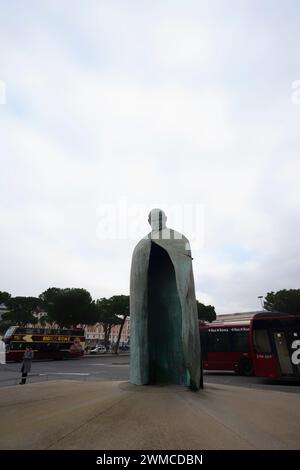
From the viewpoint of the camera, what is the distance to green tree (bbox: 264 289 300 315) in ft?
146

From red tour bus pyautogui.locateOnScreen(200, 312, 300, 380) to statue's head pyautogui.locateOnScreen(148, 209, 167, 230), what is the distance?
8.71 m

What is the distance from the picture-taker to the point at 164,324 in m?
8.52

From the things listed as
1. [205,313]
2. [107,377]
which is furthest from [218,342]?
[205,313]

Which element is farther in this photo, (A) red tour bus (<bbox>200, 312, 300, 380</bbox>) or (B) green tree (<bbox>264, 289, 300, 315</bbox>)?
(B) green tree (<bbox>264, 289, 300, 315</bbox>)

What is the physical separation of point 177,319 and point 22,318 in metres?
62.4

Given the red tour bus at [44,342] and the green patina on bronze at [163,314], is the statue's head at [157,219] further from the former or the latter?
the red tour bus at [44,342]

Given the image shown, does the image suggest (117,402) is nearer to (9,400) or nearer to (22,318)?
(9,400)

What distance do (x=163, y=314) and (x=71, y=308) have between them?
4321 cm

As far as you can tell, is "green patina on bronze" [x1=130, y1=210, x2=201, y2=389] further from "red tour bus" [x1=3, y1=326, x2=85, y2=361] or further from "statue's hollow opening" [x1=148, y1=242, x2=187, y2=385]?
"red tour bus" [x1=3, y1=326, x2=85, y2=361]

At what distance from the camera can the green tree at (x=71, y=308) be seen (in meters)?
48.9

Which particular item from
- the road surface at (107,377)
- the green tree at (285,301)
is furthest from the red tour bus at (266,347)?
the green tree at (285,301)

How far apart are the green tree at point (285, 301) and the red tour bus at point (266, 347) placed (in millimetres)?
30129

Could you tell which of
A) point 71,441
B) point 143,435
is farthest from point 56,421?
point 143,435

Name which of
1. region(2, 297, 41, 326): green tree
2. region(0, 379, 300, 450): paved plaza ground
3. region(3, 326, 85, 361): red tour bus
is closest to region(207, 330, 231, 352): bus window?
region(0, 379, 300, 450): paved plaza ground
